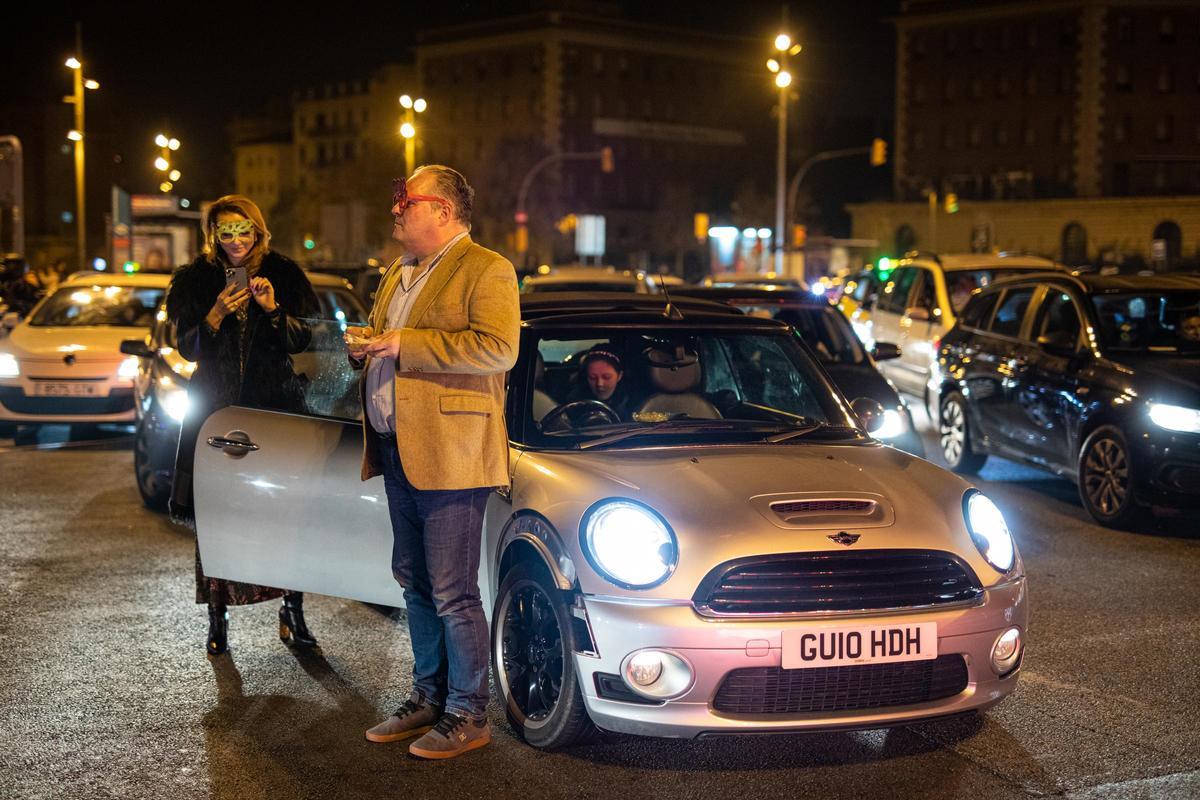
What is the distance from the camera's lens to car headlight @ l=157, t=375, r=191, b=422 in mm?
9977

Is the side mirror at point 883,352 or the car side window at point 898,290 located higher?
the car side window at point 898,290

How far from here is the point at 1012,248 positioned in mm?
87625

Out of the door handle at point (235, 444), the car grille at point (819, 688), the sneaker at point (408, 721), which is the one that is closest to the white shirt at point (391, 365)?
the sneaker at point (408, 721)

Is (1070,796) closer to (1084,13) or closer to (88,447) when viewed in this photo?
(88,447)

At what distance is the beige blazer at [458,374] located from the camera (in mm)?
4871

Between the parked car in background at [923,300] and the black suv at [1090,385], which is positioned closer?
the black suv at [1090,385]

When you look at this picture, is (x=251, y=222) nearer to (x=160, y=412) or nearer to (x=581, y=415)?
(x=581, y=415)

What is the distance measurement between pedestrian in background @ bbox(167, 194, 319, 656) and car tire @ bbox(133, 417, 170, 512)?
4.15 meters

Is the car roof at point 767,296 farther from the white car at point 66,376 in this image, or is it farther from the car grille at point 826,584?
the car grille at point 826,584

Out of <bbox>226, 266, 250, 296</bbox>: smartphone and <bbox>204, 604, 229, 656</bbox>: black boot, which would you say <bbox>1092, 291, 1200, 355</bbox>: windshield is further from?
<bbox>204, 604, 229, 656</bbox>: black boot

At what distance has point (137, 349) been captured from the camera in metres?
11.5

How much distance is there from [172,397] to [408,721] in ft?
17.3

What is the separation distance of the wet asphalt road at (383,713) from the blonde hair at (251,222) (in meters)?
1.65

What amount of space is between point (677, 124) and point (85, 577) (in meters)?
112
